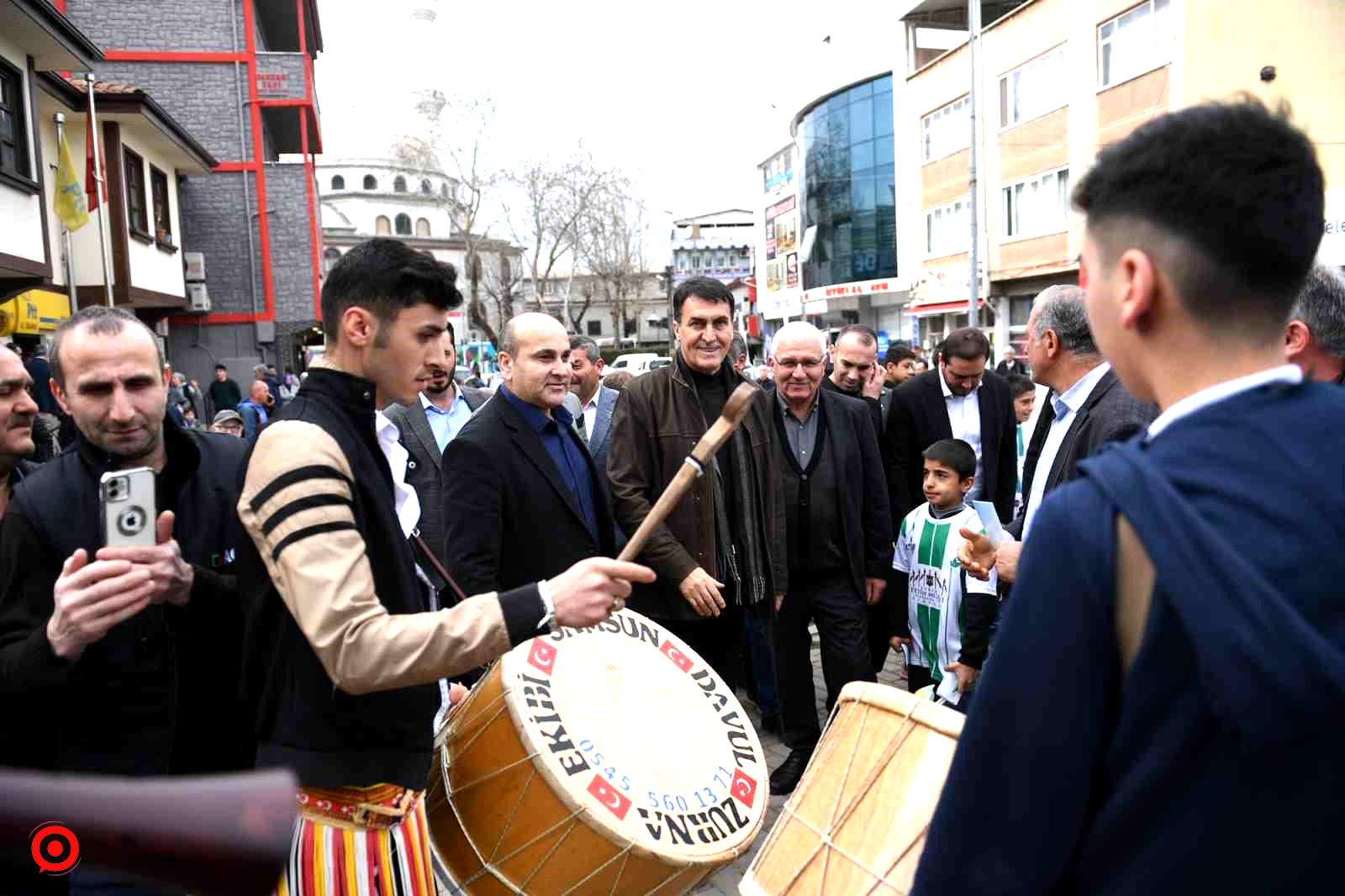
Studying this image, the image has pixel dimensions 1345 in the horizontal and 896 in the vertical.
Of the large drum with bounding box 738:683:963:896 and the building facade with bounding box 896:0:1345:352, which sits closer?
the large drum with bounding box 738:683:963:896

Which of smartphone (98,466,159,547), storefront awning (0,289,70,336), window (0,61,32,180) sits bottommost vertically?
smartphone (98,466,159,547)

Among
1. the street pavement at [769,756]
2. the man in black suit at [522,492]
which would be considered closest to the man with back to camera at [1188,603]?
the street pavement at [769,756]

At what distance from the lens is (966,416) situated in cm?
620

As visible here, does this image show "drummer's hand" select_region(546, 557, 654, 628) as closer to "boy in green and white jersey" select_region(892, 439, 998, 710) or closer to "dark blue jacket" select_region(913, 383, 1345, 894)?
"dark blue jacket" select_region(913, 383, 1345, 894)

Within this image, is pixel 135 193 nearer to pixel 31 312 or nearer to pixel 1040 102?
pixel 31 312

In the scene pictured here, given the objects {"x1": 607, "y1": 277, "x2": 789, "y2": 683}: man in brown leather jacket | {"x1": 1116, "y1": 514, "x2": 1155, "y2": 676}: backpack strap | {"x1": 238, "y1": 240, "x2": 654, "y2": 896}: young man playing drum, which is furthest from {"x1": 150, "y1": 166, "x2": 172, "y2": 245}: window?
{"x1": 1116, "y1": 514, "x2": 1155, "y2": 676}: backpack strap

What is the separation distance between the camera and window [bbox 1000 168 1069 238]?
1077 inches

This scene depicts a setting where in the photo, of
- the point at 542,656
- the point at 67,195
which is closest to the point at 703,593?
the point at 542,656

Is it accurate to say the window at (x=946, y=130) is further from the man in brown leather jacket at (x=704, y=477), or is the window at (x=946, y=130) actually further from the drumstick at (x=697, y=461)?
the drumstick at (x=697, y=461)

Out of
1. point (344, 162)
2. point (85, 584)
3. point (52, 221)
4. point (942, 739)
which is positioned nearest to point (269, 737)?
point (85, 584)

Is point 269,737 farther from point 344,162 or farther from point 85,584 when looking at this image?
point 344,162

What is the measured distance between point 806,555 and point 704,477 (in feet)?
2.57

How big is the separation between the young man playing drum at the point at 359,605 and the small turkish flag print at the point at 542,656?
40 cm

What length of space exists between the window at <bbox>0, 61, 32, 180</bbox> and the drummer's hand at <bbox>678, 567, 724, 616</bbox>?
Result: 1322 cm
